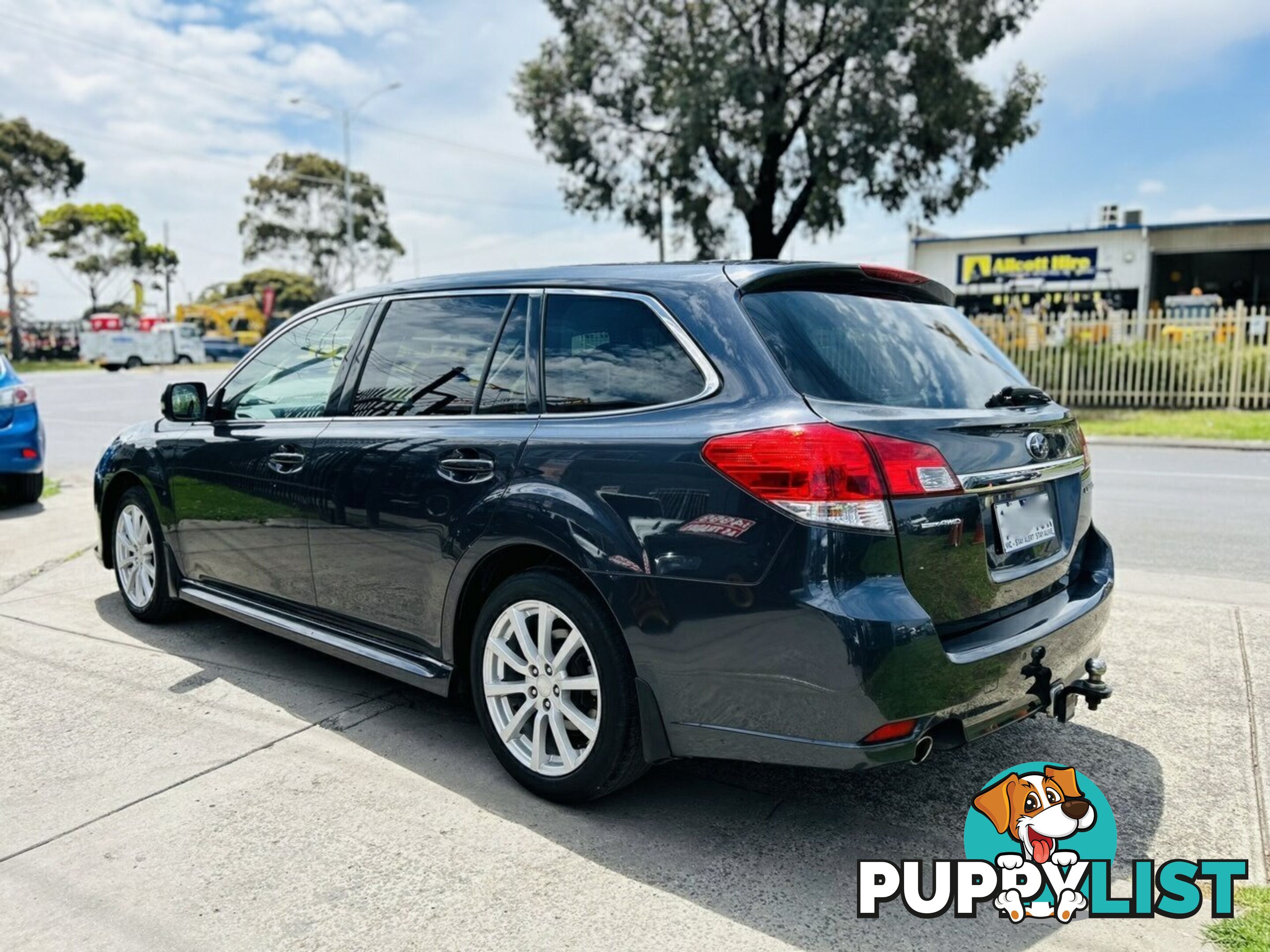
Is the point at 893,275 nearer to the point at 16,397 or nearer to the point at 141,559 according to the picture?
the point at 141,559

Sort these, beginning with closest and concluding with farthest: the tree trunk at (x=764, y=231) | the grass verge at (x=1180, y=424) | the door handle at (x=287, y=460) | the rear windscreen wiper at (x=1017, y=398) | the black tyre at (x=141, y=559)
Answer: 1. the rear windscreen wiper at (x=1017, y=398)
2. the door handle at (x=287, y=460)
3. the black tyre at (x=141, y=559)
4. the grass verge at (x=1180, y=424)
5. the tree trunk at (x=764, y=231)

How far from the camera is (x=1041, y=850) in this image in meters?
2.82

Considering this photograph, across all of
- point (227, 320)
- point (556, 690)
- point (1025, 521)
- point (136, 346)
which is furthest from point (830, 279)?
point (227, 320)

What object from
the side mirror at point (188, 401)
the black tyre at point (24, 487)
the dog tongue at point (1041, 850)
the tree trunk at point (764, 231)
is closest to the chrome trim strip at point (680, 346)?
the dog tongue at point (1041, 850)

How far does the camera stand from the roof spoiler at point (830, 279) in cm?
312

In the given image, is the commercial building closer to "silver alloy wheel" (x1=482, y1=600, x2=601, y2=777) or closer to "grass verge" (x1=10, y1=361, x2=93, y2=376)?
"silver alloy wheel" (x1=482, y1=600, x2=601, y2=777)

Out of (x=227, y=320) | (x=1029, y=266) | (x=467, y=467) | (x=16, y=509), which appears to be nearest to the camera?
(x=467, y=467)

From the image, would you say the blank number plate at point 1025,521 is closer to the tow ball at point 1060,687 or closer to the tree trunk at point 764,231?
the tow ball at point 1060,687

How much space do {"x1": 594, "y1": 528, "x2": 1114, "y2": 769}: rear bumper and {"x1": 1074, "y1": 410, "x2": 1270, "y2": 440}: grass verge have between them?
12.6 metres

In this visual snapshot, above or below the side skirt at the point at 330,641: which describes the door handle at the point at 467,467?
above

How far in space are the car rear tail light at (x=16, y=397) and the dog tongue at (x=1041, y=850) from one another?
340 inches

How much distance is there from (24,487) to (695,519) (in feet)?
27.0

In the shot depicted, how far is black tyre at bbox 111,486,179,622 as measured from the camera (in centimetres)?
509

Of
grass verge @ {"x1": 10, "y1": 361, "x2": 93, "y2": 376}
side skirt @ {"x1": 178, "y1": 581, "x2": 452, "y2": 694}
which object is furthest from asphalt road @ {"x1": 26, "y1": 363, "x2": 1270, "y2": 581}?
grass verge @ {"x1": 10, "y1": 361, "x2": 93, "y2": 376}
